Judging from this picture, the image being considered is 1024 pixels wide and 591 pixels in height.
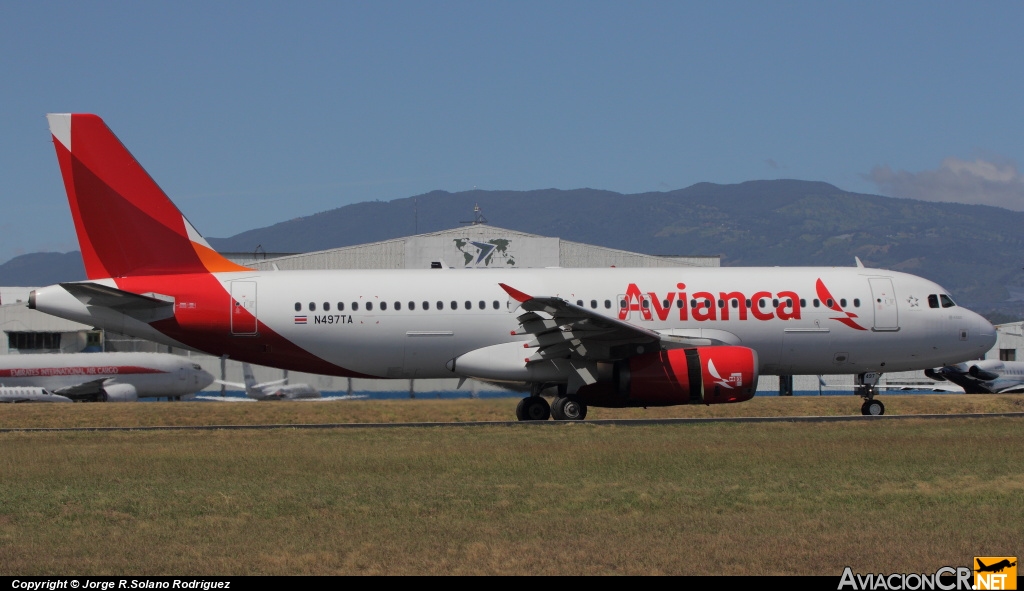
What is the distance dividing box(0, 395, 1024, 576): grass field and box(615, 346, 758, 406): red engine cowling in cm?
133

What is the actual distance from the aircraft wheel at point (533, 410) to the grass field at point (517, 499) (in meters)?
2.84

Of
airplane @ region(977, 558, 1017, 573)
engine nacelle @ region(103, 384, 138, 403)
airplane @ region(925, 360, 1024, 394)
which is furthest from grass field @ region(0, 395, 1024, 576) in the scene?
→ airplane @ region(925, 360, 1024, 394)

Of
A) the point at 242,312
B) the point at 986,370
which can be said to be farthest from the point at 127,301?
the point at 986,370

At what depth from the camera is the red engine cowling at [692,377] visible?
24.8m

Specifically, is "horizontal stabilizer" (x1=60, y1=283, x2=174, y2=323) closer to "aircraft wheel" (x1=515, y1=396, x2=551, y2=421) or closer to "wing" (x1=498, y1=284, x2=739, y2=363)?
"wing" (x1=498, y1=284, x2=739, y2=363)

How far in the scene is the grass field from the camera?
10508 millimetres

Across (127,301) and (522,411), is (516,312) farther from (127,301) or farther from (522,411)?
(127,301)

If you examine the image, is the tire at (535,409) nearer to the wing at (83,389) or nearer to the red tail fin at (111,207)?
the red tail fin at (111,207)

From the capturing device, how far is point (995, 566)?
9750 mm

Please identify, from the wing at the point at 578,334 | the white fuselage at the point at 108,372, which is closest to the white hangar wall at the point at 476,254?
the white fuselage at the point at 108,372

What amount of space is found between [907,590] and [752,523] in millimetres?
3297

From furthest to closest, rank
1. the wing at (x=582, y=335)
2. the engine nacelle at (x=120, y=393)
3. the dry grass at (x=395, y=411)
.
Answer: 1. the engine nacelle at (x=120, y=393)
2. the dry grass at (x=395, y=411)
3. the wing at (x=582, y=335)

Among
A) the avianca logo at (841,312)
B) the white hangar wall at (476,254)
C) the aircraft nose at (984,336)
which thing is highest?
the white hangar wall at (476,254)

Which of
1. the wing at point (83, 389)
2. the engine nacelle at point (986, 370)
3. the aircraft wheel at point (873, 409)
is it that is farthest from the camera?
the engine nacelle at point (986, 370)
